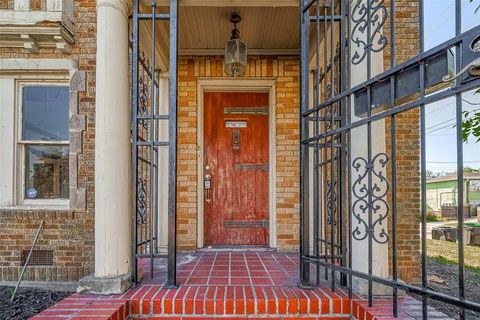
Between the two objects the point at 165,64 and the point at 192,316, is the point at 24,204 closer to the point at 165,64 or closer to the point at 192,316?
the point at 165,64

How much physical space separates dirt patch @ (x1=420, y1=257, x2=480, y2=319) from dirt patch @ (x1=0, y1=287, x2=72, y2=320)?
10.9 feet

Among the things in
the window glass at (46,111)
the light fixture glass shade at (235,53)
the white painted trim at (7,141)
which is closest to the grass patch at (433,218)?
the light fixture glass shade at (235,53)

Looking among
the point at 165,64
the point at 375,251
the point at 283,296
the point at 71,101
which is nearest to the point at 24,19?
the point at 71,101

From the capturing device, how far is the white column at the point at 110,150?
2.28m

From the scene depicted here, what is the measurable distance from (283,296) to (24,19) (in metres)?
3.43

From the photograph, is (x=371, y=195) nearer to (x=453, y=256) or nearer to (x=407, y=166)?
(x=407, y=166)

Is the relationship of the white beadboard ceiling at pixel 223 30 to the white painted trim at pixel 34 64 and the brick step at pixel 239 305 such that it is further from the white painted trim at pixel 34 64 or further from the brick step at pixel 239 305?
the brick step at pixel 239 305

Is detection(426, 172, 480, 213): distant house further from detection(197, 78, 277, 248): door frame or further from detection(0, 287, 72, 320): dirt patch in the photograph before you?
detection(0, 287, 72, 320): dirt patch

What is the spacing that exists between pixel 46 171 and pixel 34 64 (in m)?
1.13

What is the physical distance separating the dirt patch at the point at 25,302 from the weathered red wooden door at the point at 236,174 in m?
1.72

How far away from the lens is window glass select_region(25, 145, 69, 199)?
351cm

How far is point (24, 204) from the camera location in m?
3.46

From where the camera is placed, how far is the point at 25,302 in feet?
9.34

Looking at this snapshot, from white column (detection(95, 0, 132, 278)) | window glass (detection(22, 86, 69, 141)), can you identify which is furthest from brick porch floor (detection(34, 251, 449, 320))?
window glass (detection(22, 86, 69, 141))
